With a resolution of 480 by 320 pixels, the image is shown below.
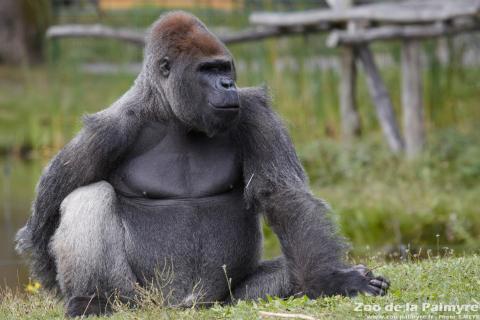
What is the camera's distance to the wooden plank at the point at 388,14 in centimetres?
1051

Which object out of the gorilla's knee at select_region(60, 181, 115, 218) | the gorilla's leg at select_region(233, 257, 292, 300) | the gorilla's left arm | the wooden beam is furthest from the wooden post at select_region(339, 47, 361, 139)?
the gorilla's knee at select_region(60, 181, 115, 218)

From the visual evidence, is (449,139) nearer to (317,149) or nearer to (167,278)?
(317,149)

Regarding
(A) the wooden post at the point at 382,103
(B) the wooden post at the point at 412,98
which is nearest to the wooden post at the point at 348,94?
(A) the wooden post at the point at 382,103

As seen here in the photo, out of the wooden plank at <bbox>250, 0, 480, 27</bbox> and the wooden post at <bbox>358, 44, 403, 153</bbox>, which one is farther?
the wooden post at <bbox>358, 44, 403, 153</bbox>

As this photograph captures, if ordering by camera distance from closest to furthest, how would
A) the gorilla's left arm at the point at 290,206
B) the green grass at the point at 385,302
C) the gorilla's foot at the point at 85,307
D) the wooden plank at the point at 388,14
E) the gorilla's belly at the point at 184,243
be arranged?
1. the green grass at the point at 385,302
2. the gorilla's left arm at the point at 290,206
3. the gorilla's foot at the point at 85,307
4. the gorilla's belly at the point at 184,243
5. the wooden plank at the point at 388,14

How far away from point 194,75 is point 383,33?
6.09 m

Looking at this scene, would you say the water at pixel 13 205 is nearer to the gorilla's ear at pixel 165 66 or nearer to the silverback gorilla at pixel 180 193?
the silverback gorilla at pixel 180 193

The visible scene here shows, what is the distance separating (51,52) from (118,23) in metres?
1.28

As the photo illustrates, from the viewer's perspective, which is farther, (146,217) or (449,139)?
(449,139)

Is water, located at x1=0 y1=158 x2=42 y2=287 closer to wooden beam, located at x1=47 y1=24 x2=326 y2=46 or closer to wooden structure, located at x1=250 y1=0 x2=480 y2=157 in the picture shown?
wooden beam, located at x1=47 y1=24 x2=326 y2=46

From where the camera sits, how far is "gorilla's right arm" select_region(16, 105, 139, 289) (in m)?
5.29

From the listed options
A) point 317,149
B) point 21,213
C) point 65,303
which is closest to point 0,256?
point 21,213

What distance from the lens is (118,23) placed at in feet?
52.5

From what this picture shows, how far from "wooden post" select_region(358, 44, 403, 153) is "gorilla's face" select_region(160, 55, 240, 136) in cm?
639
